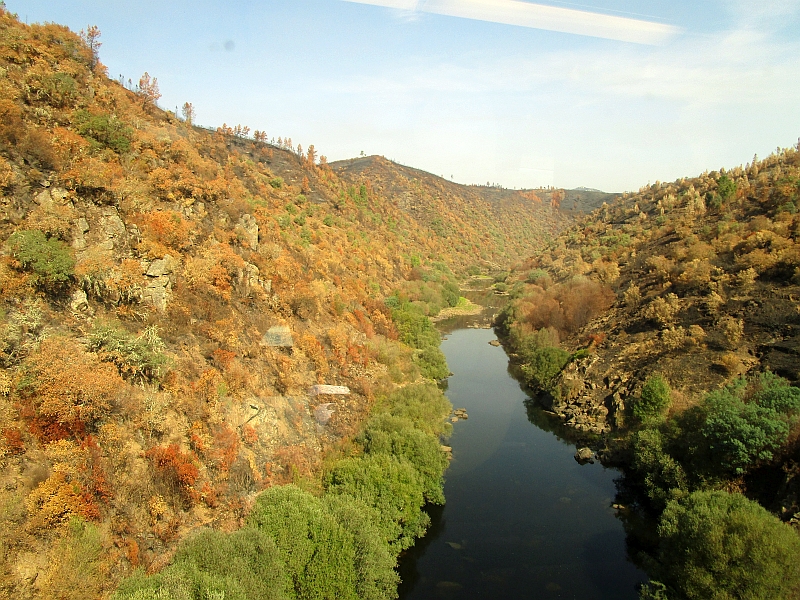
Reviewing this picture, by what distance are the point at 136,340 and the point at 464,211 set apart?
332ft

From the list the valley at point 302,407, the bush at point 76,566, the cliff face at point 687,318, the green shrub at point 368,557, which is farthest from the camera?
the cliff face at point 687,318

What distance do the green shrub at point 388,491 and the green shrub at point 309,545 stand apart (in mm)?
2628

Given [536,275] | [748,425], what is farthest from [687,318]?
[536,275]

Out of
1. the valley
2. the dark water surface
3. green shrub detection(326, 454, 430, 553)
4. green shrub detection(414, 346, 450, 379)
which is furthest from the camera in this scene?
green shrub detection(414, 346, 450, 379)

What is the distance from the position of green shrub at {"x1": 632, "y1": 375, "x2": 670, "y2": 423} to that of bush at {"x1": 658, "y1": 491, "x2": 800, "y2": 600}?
861cm

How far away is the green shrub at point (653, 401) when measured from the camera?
24.2 metres

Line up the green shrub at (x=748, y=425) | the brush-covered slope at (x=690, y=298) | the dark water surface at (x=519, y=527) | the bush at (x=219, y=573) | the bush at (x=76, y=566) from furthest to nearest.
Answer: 1. the brush-covered slope at (x=690, y=298)
2. the green shrub at (x=748, y=425)
3. the dark water surface at (x=519, y=527)
4. the bush at (x=219, y=573)
5. the bush at (x=76, y=566)

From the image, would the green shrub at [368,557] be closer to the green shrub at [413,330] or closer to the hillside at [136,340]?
the hillside at [136,340]

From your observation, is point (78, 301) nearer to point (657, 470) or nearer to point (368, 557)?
point (368, 557)

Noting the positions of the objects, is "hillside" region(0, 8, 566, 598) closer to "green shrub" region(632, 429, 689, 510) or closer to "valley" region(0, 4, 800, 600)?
"valley" region(0, 4, 800, 600)

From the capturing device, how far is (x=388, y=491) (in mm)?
18062

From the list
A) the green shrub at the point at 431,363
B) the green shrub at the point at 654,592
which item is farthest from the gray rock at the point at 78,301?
the green shrub at the point at 431,363

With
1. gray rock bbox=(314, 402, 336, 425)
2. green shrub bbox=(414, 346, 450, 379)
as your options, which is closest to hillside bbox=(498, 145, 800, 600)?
green shrub bbox=(414, 346, 450, 379)

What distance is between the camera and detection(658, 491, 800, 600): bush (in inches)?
512
